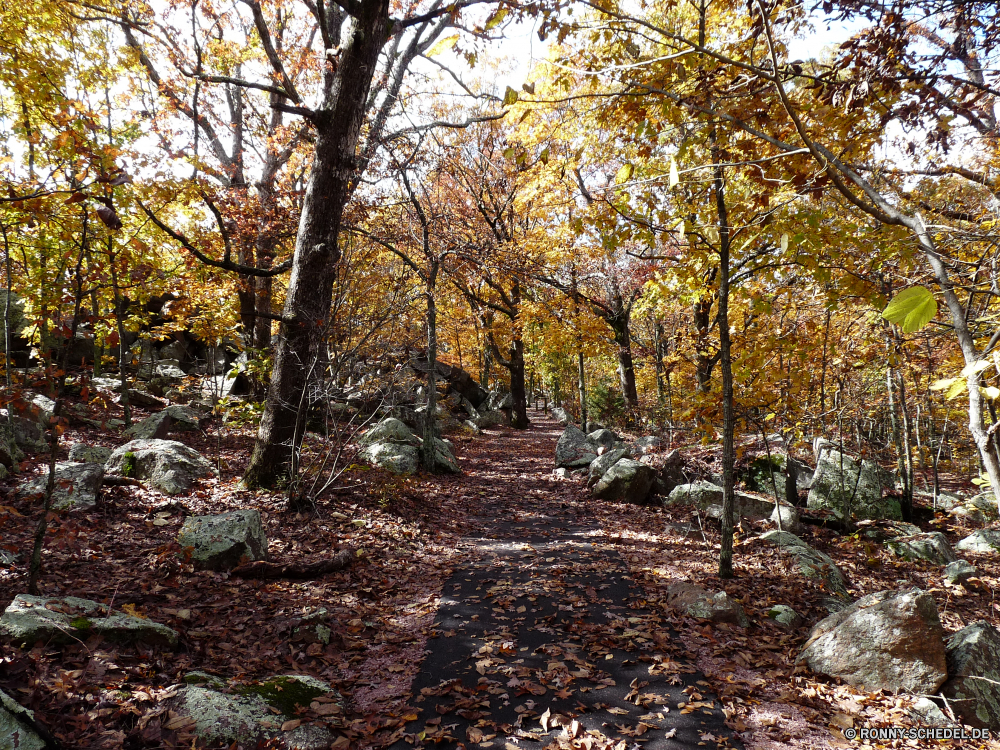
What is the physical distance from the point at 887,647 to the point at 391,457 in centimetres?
805

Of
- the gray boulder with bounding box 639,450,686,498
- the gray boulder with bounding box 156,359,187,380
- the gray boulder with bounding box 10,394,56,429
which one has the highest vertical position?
the gray boulder with bounding box 156,359,187,380

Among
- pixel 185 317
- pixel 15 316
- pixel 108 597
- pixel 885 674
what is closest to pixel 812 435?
pixel 885 674

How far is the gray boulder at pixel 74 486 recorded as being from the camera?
5434mm

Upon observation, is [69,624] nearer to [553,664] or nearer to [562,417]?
[553,664]

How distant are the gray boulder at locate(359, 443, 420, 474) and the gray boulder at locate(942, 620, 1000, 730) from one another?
315 inches

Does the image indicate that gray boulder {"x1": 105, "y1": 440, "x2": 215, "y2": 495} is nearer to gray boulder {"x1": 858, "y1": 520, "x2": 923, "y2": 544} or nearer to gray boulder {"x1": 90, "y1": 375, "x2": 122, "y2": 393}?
gray boulder {"x1": 90, "y1": 375, "x2": 122, "y2": 393}

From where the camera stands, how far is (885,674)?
11.9ft

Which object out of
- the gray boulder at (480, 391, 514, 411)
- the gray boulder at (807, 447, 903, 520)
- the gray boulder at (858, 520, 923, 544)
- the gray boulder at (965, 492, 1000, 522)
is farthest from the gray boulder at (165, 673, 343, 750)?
the gray boulder at (480, 391, 514, 411)

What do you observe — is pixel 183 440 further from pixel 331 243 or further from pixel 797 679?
pixel 797 679

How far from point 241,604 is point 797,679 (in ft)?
15.5

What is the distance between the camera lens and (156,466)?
6789 millimetres

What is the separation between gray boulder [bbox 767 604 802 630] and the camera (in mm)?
4691

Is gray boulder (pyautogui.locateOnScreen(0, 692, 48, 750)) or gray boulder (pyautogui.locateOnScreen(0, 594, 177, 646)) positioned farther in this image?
gray boulder (pyautogui.locateOnScreen(0, 594, 177, 646))

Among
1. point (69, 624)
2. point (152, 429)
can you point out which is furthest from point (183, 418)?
point (69, 624)
